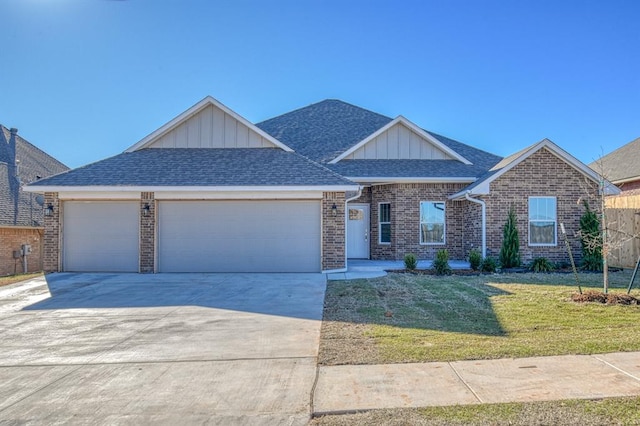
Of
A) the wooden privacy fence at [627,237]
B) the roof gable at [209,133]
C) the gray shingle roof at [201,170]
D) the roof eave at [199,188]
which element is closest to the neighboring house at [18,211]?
the gray shingle roof at [201,170]

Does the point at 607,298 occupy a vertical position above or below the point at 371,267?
above

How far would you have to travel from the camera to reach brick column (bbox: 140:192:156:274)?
46.6ft

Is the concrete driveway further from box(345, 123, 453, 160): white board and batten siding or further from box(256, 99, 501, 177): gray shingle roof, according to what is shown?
box(256, 99, 501, 177): gray shingle roof

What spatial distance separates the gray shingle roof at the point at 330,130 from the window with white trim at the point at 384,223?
4.51 ft

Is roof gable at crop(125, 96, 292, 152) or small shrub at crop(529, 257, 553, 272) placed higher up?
roof gable at crop(125, 96, 292, 152)

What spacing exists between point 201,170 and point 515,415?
1271 centimetres

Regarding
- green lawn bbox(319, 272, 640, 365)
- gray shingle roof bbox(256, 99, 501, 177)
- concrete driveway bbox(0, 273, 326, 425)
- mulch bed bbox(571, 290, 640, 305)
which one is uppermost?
gray shingle roof bbox(256, 99, 501, 177)

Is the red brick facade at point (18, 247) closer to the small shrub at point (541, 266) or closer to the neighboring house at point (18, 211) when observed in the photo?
the neighboring house at point (18, 211)

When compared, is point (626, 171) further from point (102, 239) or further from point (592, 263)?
point (102, 239)

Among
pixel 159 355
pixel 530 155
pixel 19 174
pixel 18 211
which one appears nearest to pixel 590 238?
pixel 530 155

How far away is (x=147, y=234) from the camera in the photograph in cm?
1420

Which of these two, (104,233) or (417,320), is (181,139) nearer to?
(104,233)

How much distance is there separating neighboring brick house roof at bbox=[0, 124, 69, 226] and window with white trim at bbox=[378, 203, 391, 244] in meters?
16.8

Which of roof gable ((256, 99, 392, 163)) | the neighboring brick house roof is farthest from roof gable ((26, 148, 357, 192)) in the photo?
the neighboring brick house roof
